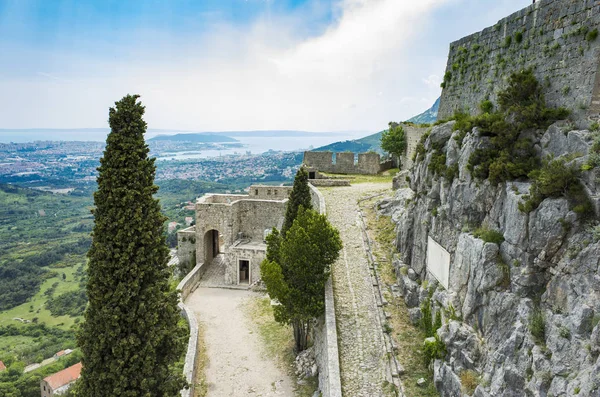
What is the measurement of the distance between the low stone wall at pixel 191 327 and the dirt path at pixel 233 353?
59 centimetres

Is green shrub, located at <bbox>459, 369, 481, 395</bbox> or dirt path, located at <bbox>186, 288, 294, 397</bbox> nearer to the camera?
green shrub, located at <bbox>459, 369, 481, 395</bbox>

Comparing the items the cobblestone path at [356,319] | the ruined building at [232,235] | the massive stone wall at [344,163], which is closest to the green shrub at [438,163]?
the cobblestone path at [356,319]

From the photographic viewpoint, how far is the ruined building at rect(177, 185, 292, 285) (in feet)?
82.6

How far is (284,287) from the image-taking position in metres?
16.5

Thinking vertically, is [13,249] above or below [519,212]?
below

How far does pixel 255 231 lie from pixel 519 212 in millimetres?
19848

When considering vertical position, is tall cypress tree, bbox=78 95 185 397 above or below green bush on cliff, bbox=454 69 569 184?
below

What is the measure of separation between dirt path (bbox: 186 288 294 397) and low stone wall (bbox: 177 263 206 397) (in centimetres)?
59

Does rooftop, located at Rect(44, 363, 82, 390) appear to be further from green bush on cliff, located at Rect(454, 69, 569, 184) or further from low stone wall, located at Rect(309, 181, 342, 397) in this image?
green bush on cliff, located at Rect(454, 69, 569, 184)

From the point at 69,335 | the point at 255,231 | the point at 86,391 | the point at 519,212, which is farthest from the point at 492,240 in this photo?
the point at 69,335

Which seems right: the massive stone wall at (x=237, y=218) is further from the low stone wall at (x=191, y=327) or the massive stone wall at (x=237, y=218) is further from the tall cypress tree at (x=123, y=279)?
the tall cypress tree at (x=123, y=279)

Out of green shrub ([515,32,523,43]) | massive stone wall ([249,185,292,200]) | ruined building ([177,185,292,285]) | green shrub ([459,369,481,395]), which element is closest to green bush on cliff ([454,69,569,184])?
green shrub ([515,32,523,43])

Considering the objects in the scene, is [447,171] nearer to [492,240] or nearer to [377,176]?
[492,240]

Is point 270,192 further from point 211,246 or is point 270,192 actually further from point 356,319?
point 356,319
